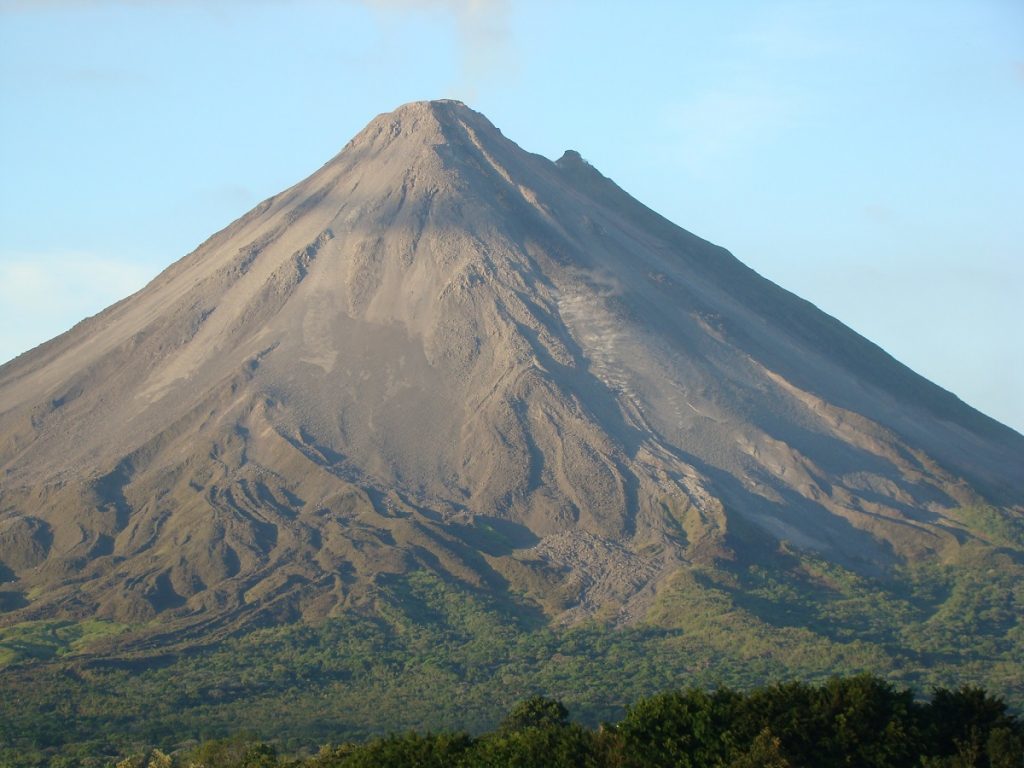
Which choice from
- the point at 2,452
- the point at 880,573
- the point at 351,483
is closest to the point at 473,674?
the point at 351,483

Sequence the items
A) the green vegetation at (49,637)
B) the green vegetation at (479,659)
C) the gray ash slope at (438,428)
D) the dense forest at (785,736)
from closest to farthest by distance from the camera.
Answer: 1. the dense forest at (785,736)
2. the green vegetation at (479,659)
3. the green vegetation at (49,637)
4. the gray ash slope at (438,428)

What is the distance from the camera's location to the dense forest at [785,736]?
3644 centimetres

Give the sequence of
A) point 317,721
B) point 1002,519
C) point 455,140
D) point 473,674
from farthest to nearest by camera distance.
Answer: point 455,140
point 1002,519
point 473,674
point 317,721

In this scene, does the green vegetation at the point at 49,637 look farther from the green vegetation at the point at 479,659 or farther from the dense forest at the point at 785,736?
the dense forest at the point at 785,736

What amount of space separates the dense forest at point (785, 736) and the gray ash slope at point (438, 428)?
55.4 metres

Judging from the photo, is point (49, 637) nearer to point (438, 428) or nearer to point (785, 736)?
point (438, 428)

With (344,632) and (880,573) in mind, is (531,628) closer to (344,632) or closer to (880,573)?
(344,632)

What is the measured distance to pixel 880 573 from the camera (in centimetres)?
10531

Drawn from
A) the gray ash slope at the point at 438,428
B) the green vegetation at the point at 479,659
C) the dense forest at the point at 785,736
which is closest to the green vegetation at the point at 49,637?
the green vegetation at the point at 479,659

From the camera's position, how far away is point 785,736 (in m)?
37.2

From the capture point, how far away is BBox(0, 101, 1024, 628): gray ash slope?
99812 millimetres

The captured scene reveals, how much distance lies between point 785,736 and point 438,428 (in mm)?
73178

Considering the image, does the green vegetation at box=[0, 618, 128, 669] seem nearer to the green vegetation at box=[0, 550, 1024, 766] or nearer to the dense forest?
the green vegetation at box=[0, 550, 1024, 766]

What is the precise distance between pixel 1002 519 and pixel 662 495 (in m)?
24.3
